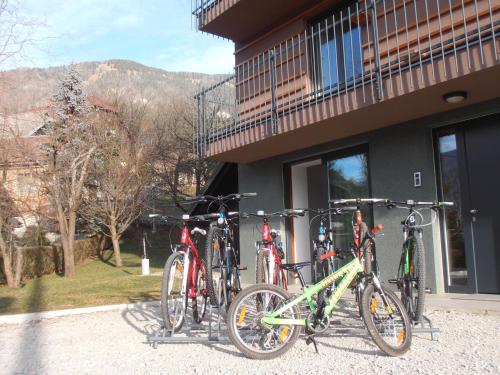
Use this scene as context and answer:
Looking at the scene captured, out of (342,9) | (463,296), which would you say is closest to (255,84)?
(342,9)

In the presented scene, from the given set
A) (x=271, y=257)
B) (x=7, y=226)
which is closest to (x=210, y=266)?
(x=271, y=257)

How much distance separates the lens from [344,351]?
13.9 feet

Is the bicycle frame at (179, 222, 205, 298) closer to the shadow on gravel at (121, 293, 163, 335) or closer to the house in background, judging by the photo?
the shadow on gravel at (121, 293, 163, 335)

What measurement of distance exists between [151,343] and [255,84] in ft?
21.8

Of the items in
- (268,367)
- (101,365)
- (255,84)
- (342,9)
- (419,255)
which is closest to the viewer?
(268,367)

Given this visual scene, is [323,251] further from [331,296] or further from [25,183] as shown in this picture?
[25,183]

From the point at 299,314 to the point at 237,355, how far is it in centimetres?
74

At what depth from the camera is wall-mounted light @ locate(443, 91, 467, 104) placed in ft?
19.5

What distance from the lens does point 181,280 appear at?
4.96 meters

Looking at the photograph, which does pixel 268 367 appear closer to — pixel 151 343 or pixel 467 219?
pixel 151 343

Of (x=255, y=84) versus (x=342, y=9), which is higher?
(x=342, y=9)

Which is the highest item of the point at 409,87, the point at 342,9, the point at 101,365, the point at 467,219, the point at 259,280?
the point at 342,9

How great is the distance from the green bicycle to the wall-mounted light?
9.91ft

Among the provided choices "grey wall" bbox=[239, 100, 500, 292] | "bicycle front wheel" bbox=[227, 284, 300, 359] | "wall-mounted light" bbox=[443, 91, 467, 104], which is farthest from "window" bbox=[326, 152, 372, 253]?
"bicycle front wheel" bbox=[227, 284, 300, 359]
